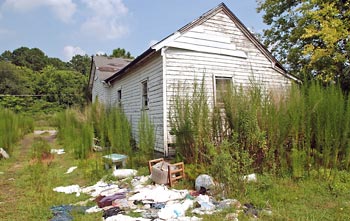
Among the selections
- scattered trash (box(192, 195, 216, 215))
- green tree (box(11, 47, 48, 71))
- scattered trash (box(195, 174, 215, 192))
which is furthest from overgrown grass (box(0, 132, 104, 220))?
green tree (box(11, 47, 48, 71))

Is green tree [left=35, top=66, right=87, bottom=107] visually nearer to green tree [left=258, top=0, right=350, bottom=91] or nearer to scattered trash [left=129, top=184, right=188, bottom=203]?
green tree [left=258, top=0, right=350, bottom=91]

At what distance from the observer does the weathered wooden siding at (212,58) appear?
827 centimetres

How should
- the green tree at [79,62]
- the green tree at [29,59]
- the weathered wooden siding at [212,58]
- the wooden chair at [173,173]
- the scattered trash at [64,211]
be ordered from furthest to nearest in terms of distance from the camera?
the green tree at [79,62]
the green tree at [29,59]
the weathered wooden siding at [212,58]
the wooden chair at [173,173]
the scattered trash at [64,211]

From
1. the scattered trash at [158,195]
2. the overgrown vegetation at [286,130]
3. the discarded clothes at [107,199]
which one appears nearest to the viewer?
the discarded clothes at [107,199]

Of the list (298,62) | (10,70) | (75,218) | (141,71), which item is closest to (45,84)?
(10,70)

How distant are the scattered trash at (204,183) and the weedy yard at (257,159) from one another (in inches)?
6.0

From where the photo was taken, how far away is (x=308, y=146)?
5594 millimetres

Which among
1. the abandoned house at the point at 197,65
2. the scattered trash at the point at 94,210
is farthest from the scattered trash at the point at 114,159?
the scattered trash at the point at 94,210

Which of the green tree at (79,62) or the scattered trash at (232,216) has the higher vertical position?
the green tree at (79,62)

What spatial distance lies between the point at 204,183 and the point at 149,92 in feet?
16.0

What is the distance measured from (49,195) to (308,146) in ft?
18.2

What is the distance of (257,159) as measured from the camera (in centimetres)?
595

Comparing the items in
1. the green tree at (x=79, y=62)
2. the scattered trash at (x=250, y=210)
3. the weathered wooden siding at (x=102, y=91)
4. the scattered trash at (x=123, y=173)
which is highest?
the green tree at (x=79, y=62)

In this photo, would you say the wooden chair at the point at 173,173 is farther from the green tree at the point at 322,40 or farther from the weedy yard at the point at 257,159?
the green tree at the point at 322,40
